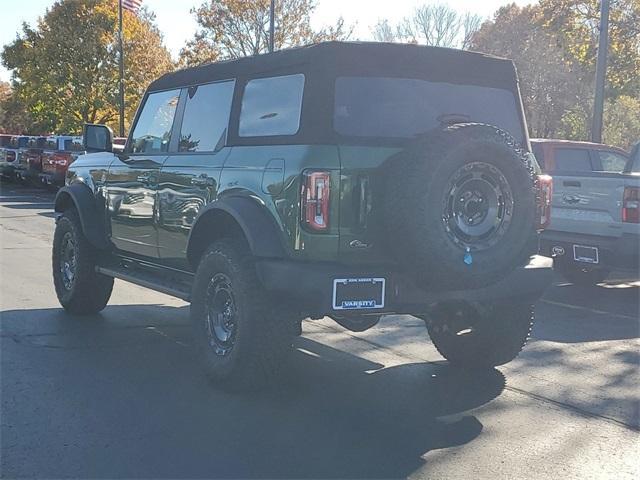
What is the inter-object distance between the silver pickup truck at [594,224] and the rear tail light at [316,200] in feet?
16.8

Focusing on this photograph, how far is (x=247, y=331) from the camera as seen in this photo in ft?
15.8

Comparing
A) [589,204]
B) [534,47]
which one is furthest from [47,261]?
[534,47]

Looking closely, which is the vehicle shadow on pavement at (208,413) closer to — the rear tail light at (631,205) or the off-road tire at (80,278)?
the off-road tire at (80,278)

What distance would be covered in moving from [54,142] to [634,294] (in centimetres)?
2283

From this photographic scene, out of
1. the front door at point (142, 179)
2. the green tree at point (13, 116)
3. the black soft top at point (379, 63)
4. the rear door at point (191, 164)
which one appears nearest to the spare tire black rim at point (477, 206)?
the black soft top at point (379, 63)

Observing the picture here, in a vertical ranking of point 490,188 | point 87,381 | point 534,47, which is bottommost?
point 87,381

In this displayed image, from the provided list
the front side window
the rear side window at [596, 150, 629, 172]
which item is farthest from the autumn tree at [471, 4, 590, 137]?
the front side window

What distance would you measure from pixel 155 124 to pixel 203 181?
1.42 m

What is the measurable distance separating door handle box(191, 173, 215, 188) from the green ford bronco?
0.05 ft

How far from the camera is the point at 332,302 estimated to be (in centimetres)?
450

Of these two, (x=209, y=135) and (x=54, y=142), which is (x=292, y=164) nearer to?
(x=209, y=135)

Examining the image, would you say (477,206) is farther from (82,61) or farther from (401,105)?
(82,61)

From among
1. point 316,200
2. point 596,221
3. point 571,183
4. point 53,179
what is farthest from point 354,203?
point 53,179

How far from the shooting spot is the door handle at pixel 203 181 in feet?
18.0
